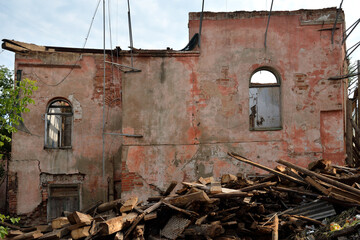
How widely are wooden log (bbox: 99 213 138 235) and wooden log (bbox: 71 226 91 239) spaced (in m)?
0.25

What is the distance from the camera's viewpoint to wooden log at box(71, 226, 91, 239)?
6.41m

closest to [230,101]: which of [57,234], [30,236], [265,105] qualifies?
[265,105]

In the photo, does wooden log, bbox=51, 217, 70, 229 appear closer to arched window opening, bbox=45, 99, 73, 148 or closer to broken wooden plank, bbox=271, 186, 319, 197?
broken wooden plank, bbox=271, 186, 319, 197

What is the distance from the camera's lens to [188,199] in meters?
6.75

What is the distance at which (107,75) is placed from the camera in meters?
13.0

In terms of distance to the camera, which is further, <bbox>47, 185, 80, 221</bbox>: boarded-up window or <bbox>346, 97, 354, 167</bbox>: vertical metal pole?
<bbox>47, 185, 80, 221</bbox>: boarded-up window

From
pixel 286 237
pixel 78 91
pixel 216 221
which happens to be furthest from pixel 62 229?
pixel 78 91

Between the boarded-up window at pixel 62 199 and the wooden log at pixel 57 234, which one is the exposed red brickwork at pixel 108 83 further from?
the wooden log at pixel 57 234

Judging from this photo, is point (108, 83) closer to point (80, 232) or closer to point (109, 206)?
point (109, 206)

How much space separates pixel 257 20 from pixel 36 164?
8.31 meters

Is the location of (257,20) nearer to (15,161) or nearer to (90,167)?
(90,167)

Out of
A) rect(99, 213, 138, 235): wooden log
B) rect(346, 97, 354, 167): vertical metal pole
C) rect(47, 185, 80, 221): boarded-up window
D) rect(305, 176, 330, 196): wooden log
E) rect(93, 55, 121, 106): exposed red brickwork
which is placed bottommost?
rect(47, 185, 80, 221): boarded-up window

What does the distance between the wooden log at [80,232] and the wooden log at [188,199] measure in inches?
59.2

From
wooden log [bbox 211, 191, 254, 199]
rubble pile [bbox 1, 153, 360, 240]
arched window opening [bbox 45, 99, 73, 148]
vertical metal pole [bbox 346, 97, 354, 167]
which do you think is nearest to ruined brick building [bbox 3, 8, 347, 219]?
vertical metal pole [bbox 346, 97, 354, 167]
